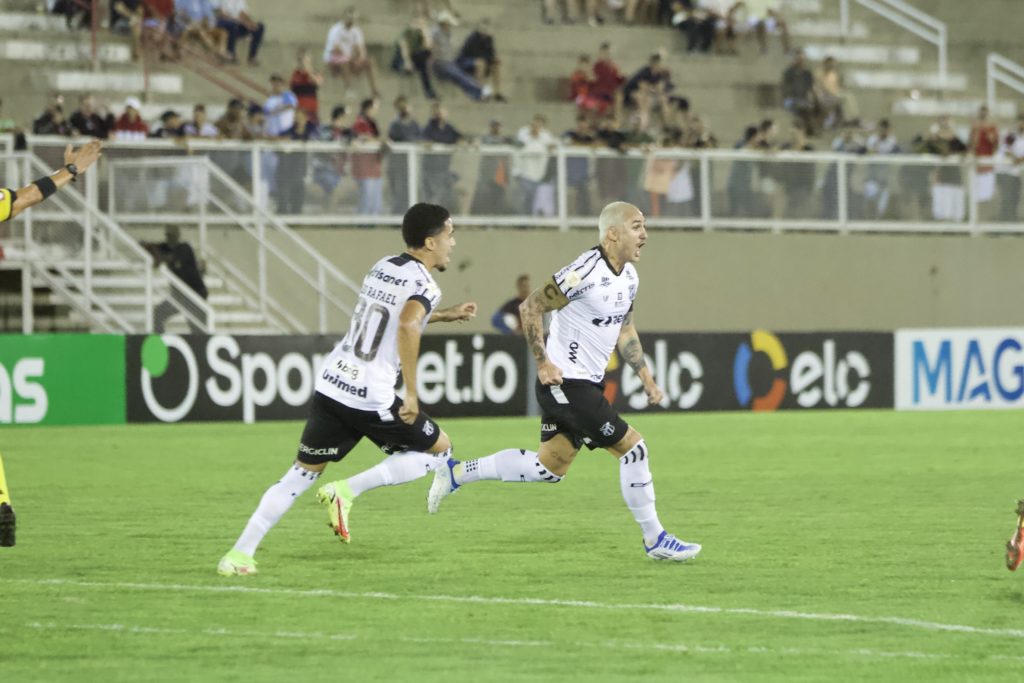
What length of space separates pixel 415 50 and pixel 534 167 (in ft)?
14.7

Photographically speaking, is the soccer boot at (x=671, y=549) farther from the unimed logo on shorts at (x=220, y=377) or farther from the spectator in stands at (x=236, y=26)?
the spectator in stands at (x=236, y=26)

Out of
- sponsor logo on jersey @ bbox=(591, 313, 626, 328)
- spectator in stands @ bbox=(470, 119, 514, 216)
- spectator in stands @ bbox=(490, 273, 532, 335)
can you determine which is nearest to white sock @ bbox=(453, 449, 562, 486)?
sponsor logo on jersey @ bbox=(591, 313, 626, 328)

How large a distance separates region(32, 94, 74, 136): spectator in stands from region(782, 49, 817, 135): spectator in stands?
45.2 ft

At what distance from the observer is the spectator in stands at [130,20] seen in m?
29.6

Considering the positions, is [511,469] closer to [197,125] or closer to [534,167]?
[197,125]

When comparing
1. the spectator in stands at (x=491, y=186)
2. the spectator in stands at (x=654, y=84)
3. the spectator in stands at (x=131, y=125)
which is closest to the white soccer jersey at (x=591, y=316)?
the spectator in stands at (x=131, y=125)

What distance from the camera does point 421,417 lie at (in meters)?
10.9

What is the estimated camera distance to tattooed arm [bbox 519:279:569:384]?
10844mm

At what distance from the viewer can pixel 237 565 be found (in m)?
10.2

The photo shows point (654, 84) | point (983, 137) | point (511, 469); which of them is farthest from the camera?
point (983, 137)

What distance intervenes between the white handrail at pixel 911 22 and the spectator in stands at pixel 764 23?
1.80m

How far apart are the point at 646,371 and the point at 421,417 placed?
168 cm

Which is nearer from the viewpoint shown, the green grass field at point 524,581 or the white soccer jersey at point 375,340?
the green grass field at point 524,581

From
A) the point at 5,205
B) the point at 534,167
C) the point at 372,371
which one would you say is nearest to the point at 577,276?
the point at 372,371
